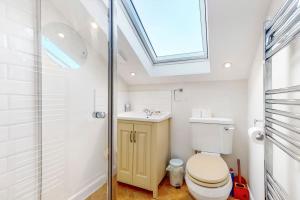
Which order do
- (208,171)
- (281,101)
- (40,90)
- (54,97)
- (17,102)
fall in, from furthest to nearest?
(208,171) < (54,97) < (40,90) < (17,102) < (281,101)

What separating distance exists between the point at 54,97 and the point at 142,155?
105cm

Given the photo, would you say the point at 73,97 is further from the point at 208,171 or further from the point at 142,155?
the point at 208,171

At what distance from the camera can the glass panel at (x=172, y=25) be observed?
1.53 meters

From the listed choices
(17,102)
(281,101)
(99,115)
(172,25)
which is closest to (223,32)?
(172,25)

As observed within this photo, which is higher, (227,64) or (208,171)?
(227,64)

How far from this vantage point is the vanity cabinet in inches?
65.7

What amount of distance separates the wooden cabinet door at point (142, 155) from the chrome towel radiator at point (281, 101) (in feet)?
3.51

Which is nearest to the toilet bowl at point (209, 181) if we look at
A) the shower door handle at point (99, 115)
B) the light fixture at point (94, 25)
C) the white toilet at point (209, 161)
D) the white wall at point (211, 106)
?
the white toilet at point (209, 161)

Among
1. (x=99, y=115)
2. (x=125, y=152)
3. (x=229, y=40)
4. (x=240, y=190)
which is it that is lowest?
(x=240, y=190)

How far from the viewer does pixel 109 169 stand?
1192 millimetres

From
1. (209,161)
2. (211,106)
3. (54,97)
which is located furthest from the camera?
(211,106)

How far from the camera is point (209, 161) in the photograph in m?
1.48

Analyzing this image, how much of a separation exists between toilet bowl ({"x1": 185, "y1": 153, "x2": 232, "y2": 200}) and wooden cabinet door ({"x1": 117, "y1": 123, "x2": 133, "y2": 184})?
0.70m

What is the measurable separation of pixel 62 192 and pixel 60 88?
872 mm
